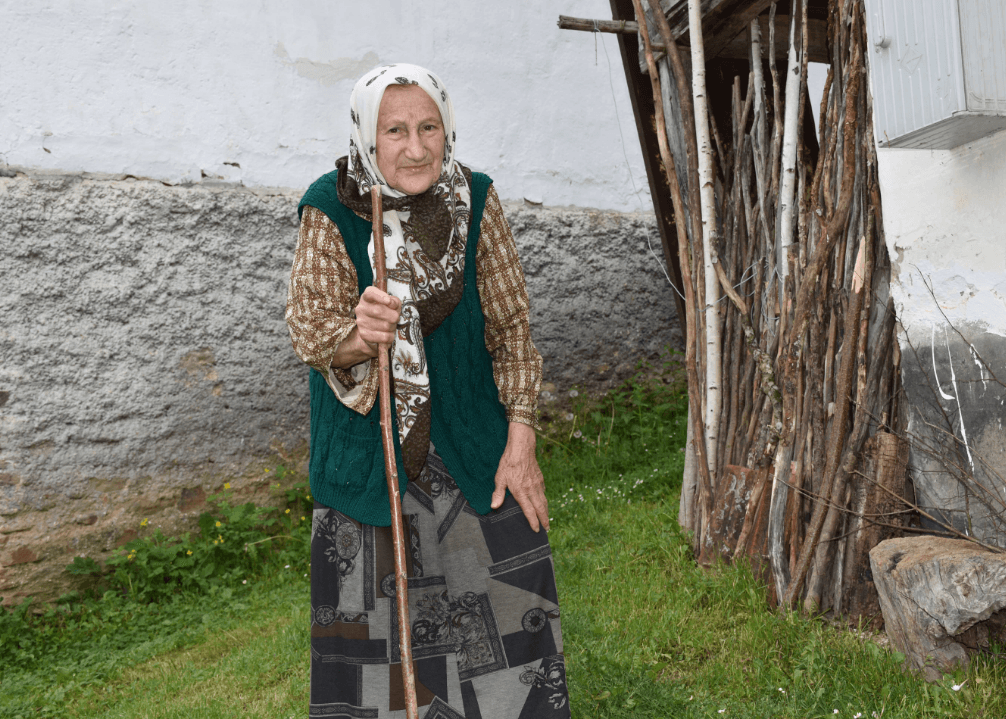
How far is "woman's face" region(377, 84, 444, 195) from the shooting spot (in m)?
1.85

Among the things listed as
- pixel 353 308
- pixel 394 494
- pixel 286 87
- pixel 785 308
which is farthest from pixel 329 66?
pixel 394 494

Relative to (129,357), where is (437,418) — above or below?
below

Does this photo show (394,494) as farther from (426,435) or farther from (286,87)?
(286,87)

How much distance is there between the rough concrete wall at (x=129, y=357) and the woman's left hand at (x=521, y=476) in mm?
2991

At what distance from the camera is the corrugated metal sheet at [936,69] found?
2041 mm

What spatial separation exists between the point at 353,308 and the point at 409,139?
42cm

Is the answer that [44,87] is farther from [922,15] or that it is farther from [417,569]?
[922,15]

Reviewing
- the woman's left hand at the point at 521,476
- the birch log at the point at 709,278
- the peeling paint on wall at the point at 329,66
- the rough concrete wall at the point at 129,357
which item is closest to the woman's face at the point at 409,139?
the woman's left hand at the point at 521,476

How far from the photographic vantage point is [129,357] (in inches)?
168

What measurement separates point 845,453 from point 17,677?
3687 mm

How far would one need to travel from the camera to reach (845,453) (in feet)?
9.33

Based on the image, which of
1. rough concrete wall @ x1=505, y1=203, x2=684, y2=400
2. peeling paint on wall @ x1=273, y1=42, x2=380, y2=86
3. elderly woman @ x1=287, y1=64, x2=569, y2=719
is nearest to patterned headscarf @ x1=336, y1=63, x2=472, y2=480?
elderly woman @ x1=287, y1=64, x2=569, y2=719

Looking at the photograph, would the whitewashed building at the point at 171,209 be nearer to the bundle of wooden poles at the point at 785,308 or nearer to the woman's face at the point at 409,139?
the bundle of wooden poles at the point at 785,308

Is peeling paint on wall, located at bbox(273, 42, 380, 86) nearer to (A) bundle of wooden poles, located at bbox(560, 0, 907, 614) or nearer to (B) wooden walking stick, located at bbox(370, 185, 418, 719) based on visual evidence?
(A) bundle of wooden poles, located at bbox(560, 0, 907, 614)
